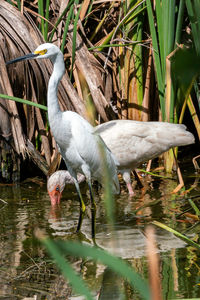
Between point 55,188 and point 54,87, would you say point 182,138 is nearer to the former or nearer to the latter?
point 55,188

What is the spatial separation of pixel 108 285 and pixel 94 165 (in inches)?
79.0

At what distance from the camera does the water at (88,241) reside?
11.0 ft

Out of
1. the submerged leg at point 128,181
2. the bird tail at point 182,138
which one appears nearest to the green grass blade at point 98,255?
the bird tail at point 182,138

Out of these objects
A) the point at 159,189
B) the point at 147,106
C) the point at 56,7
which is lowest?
the point at 159,189

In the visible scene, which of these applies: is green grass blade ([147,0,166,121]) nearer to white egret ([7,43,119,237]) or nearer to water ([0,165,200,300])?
water ([0,165,200,300])

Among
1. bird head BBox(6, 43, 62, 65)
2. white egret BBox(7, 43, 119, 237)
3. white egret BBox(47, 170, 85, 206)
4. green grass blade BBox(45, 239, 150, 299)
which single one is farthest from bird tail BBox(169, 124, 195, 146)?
green grass blade BBox(45, 239, 150, 299)

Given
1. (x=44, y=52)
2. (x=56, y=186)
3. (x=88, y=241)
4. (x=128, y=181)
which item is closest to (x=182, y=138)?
(x=128, y=181)

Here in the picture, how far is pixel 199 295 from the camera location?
125 inches

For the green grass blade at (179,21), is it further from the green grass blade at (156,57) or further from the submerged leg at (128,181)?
the submerged leg at (128,181)

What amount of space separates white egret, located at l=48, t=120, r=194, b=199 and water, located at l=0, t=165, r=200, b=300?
50 cm

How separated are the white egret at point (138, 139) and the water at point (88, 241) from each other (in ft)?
1.63

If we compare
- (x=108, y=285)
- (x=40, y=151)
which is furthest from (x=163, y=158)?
(x=108, y=285)

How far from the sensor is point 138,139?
6.38 metres

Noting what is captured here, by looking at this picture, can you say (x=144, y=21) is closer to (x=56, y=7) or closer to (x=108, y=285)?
(x=56, y=7)
